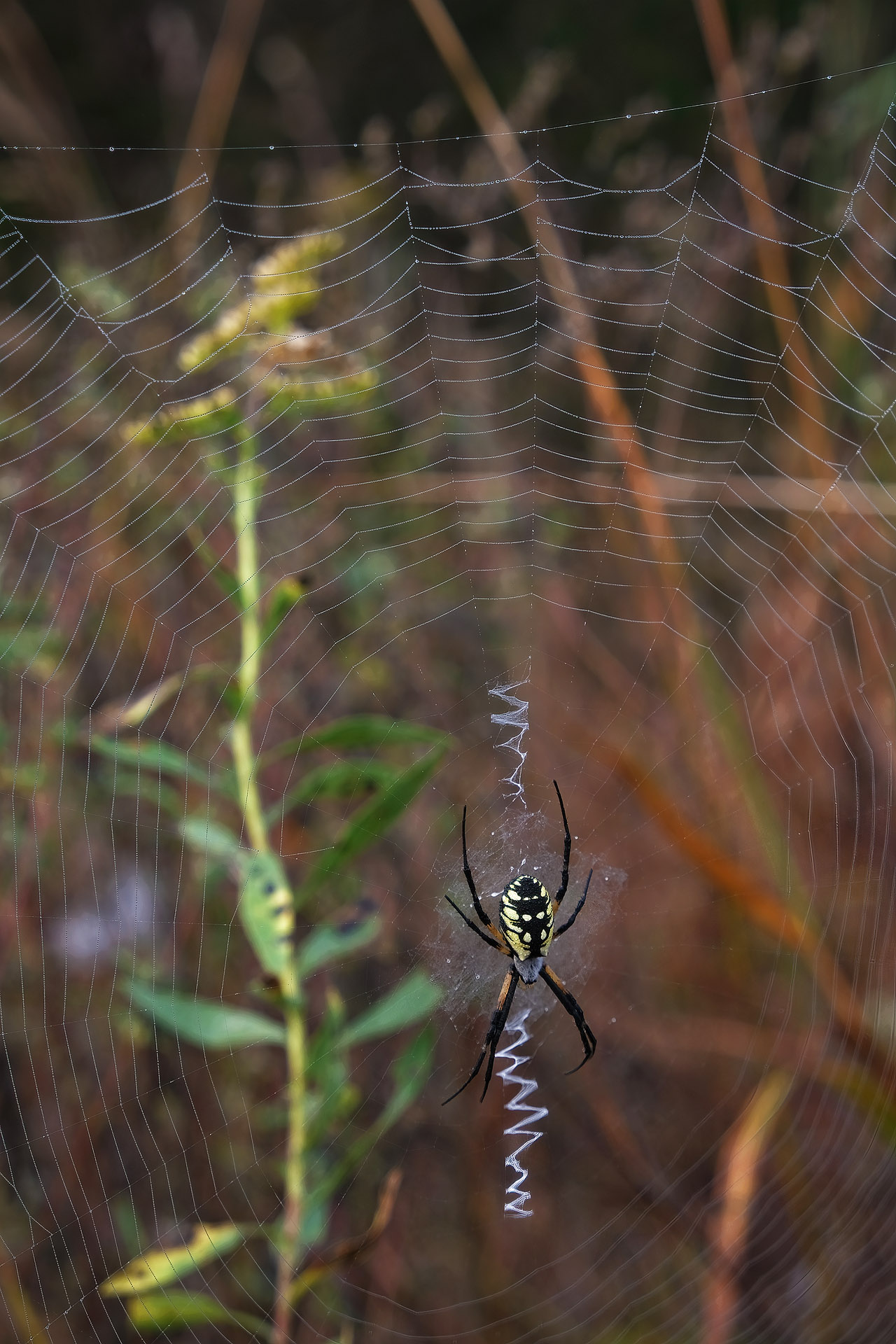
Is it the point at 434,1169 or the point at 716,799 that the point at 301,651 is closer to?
the point at 716,799

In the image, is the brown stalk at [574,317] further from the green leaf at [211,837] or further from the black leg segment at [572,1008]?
the green leaf at [211,837]

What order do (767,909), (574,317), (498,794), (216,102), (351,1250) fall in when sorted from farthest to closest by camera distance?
(216,102), (498,794), (574,317), (767,909), (351,1250)

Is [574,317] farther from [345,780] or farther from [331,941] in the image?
[331,941]

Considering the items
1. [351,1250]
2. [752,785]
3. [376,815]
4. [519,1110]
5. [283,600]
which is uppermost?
[283,600]

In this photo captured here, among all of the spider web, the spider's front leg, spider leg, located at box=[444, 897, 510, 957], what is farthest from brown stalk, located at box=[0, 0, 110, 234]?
spider leg, located at box=[444, 897, 510, 957]

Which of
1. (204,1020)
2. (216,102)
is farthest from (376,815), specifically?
(216,102)

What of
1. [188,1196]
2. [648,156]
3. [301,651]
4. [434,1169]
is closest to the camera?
[188,1196]

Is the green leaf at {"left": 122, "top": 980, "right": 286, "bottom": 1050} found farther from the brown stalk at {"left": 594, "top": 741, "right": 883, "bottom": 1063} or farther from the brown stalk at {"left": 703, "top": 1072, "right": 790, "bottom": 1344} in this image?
the brown stalk at {"left": 703, "top": 1072, "right": 790, "bottom": 1344}

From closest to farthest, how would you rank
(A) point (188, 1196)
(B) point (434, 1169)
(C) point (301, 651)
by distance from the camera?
(A) point (188, 1196)
(B) point (434, 1169)
(C) point (301, 651)

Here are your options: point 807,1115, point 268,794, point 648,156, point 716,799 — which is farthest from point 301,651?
point 648,156
